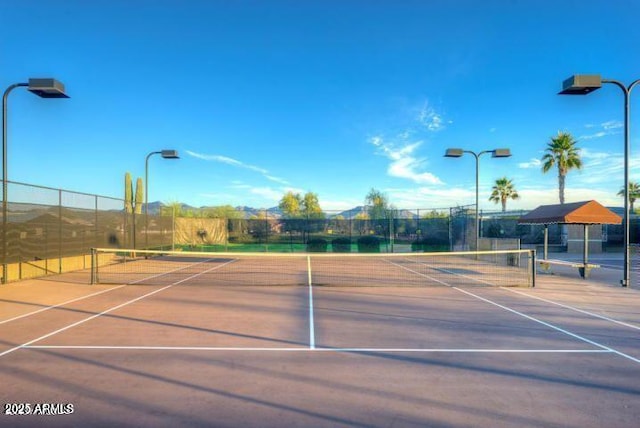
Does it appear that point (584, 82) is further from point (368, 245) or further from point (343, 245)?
point (343, 245)

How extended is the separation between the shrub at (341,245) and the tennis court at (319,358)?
16543 mm

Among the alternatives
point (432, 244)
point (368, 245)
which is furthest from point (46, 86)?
point (432, 244)

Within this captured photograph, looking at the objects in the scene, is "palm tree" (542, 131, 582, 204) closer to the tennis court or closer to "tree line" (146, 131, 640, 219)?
"tree line" (146, 131, 640, 219)

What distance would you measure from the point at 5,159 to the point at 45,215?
2793mm

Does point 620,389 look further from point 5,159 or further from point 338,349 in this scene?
point 5,159

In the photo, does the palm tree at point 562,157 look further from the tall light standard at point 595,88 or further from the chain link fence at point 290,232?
the tall light standard at point 595,88

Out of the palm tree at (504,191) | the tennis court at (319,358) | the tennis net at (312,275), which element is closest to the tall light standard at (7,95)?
Result: the tennis court at (319,358)

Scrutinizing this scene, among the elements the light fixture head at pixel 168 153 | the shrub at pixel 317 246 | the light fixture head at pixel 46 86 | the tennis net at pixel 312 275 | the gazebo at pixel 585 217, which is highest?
the light fixture head at pixel 46 86

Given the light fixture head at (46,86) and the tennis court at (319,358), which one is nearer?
the tennis court at (319,358)

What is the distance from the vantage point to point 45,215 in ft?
47.2

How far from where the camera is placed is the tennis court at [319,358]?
409 cm

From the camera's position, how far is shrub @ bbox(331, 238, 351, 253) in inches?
1101

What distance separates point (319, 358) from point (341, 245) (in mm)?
22582


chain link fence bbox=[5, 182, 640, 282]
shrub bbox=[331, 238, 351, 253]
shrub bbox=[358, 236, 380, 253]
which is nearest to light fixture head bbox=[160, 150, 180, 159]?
chain link fence bbox=[5, 182, 640, 282]
